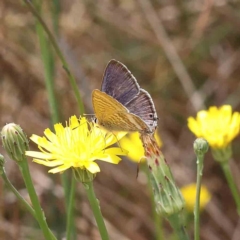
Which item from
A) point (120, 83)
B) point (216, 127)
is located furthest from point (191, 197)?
point (120, 83)

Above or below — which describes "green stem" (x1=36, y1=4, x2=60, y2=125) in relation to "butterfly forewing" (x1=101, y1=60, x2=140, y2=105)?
above

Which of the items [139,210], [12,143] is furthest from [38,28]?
[139,210]

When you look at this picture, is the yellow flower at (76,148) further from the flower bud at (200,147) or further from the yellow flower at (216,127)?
the yellow flower at (216,127)

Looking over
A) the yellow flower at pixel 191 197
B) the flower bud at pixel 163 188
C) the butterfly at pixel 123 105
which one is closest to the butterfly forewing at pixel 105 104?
the butterfly at pixel 123 105

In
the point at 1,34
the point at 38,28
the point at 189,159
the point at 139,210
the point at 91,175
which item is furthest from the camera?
the point at 189,159

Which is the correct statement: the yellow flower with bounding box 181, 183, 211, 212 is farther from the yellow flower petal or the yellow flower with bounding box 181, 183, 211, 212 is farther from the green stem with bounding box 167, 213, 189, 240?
the yellow flower petal

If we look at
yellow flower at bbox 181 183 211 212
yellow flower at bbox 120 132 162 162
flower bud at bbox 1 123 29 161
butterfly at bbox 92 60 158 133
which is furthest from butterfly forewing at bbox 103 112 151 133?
yellow flower at bbox 181 183 211 212

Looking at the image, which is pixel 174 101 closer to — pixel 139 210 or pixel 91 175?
pixel 139 210
